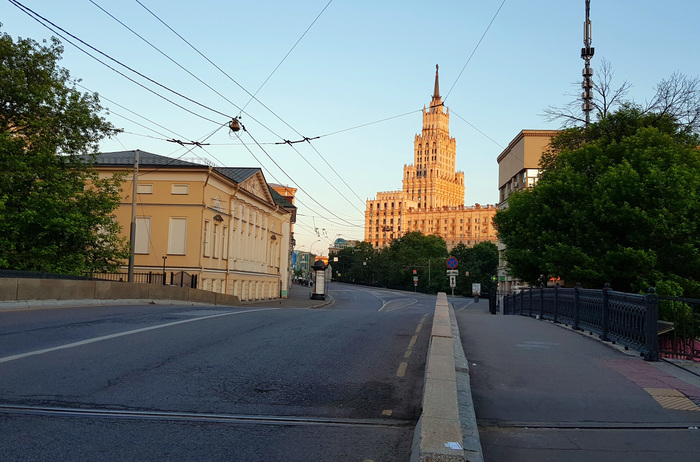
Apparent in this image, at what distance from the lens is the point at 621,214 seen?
74.8ft

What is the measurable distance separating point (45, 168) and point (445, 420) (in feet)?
84.2

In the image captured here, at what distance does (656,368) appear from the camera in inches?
374

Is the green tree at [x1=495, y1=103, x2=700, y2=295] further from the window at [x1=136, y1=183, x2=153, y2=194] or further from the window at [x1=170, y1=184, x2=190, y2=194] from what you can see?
the window at [x1=136, y1=183, x2=153, y2=194]

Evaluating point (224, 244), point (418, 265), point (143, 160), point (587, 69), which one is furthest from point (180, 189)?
point (418, 265)

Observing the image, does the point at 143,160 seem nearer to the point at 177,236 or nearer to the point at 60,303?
the point at 177,236

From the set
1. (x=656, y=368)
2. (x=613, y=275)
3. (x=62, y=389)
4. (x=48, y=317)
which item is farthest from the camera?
(x=613, y=275)

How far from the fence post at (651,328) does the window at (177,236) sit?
121ft

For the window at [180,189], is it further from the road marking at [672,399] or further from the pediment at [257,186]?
the road marking at [672,399]

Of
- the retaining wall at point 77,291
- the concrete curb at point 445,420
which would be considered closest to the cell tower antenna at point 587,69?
the retaining wall at point 77,291

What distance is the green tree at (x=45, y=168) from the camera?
25375mm

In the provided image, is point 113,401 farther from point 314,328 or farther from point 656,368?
point 656,368

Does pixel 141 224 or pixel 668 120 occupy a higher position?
pixel 668 120

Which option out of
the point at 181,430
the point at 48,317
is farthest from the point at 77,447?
the point at 48,317

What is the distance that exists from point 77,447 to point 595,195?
23.7 m
